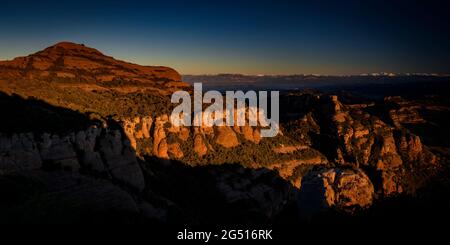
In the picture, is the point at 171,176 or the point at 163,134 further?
the point at 163,134

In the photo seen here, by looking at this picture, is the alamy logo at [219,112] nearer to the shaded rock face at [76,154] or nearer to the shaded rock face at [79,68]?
the shaded rock face at [79,68]

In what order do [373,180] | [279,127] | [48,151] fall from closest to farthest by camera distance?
[48,151]
[373,180]
[279,127]

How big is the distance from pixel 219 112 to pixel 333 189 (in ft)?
124

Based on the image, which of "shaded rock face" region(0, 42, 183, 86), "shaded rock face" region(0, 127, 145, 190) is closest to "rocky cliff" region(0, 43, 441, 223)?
"shaded rock face" region(0, 127, 145, 190)

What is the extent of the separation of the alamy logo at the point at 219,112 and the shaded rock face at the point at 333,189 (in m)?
23.5

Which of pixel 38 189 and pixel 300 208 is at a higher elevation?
pixel 38 189

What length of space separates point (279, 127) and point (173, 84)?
1610 inches

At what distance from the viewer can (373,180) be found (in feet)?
422

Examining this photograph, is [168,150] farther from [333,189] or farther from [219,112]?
[333,189]

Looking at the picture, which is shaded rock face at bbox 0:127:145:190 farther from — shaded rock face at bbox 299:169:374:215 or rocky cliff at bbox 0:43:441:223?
shaded rock face at bbox 299:169:374:215

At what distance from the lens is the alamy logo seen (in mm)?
103250
